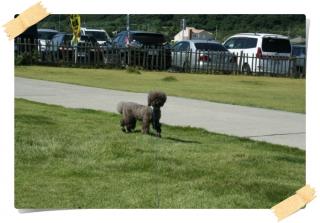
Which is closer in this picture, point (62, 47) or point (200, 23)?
point (200, 23)

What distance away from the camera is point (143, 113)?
206 inches

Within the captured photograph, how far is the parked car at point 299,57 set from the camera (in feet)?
16.4

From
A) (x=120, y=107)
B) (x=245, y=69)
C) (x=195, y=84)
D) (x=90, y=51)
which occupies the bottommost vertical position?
(x=120, y=107)

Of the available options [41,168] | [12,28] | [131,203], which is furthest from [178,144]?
[12,28]

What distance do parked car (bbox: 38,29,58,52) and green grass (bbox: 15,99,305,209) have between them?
0.45m

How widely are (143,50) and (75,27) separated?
1.71 feet

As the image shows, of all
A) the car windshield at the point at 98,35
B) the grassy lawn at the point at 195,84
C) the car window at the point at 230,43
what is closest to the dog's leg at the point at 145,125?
the grassy lawn at the point at 195,84

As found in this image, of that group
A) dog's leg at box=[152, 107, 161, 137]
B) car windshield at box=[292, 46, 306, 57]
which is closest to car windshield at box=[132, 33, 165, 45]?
dog's leg at box=[152, 107, 161, 137]

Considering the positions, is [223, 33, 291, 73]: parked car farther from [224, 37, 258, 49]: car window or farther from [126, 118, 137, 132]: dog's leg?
[126, 118, 137, 132]: dog's leg

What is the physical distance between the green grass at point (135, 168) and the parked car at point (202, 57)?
18.3 inches

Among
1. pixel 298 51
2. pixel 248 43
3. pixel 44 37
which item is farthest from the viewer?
pixel 44 37

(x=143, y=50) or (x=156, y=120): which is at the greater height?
(x=143, y=50)

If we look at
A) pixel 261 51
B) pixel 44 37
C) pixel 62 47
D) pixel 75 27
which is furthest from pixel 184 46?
pixel 44 37

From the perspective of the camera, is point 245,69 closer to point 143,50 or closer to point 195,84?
point 195,84
